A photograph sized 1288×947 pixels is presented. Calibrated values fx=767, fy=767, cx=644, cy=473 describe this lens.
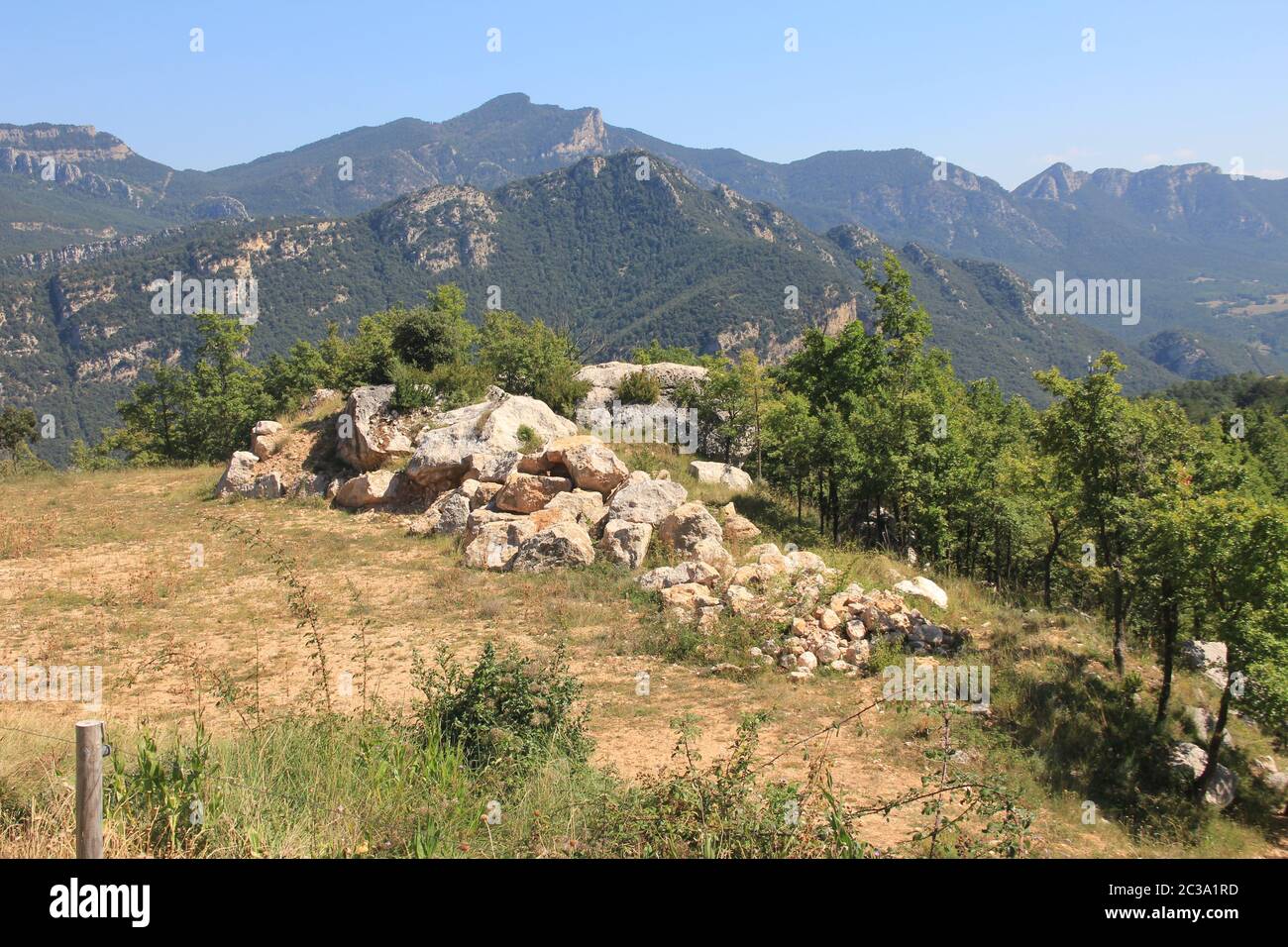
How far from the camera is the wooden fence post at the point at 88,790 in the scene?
3398mm

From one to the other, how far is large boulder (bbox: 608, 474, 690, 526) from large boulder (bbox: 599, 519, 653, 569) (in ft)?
1.57

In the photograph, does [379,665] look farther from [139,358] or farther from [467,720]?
[139,358]

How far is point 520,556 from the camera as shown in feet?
49.5

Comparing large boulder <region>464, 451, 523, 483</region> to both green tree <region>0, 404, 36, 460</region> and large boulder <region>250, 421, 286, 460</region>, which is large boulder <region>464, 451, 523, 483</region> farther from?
green tree <region>0, 404, 36, 460</region>

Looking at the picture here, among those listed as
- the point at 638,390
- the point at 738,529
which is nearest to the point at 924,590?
the point at 738,529

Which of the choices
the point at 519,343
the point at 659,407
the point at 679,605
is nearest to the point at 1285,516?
the point at 679,605

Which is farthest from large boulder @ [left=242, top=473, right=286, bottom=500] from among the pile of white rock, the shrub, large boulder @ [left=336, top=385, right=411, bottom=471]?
the pile of white rock

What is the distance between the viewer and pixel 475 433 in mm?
19594

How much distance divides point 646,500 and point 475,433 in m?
5.77

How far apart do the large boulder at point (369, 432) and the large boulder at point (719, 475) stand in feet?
25.3

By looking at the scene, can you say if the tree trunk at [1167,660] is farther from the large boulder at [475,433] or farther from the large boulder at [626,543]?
the large boulder at [475,433]

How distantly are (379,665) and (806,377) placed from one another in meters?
15.2

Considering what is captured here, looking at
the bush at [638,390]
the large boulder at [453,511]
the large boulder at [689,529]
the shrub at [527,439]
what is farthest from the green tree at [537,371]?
the large boulder at [689,529]

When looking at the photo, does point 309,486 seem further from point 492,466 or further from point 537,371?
point 537,371
